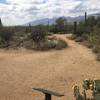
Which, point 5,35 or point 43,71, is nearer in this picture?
point 43,71

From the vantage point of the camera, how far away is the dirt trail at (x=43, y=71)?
12.9 m

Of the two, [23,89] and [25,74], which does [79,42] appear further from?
[23,89]

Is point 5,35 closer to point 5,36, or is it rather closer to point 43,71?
point 5,36

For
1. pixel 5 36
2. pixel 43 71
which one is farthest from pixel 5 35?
pixel 43 71

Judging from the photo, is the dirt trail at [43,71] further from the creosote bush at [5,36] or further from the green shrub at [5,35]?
the green shrub at [5,35]

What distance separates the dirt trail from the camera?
42.2ft

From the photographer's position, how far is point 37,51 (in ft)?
82.4

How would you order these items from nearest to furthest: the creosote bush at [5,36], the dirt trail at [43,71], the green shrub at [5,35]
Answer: the dirt trail at [43,71]
the creosote bush at [5,36]
the green shrub at [5,35]

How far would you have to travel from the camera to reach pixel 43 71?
1708 centimetres

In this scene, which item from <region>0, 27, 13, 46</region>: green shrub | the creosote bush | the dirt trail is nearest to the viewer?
the dirt trail

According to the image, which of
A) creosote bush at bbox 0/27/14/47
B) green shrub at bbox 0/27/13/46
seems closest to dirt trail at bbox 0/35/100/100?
creosote bush at bbox 0/27/14/47

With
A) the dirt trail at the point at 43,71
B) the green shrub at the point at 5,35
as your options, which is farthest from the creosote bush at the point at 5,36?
the dirt trail at the point at 43,71

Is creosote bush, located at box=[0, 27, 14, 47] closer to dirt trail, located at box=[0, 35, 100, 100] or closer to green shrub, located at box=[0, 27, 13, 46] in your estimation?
green shrub, located at box=[0, 27, 13, 46]

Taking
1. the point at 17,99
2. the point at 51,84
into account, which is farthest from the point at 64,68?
the point at 17,99
